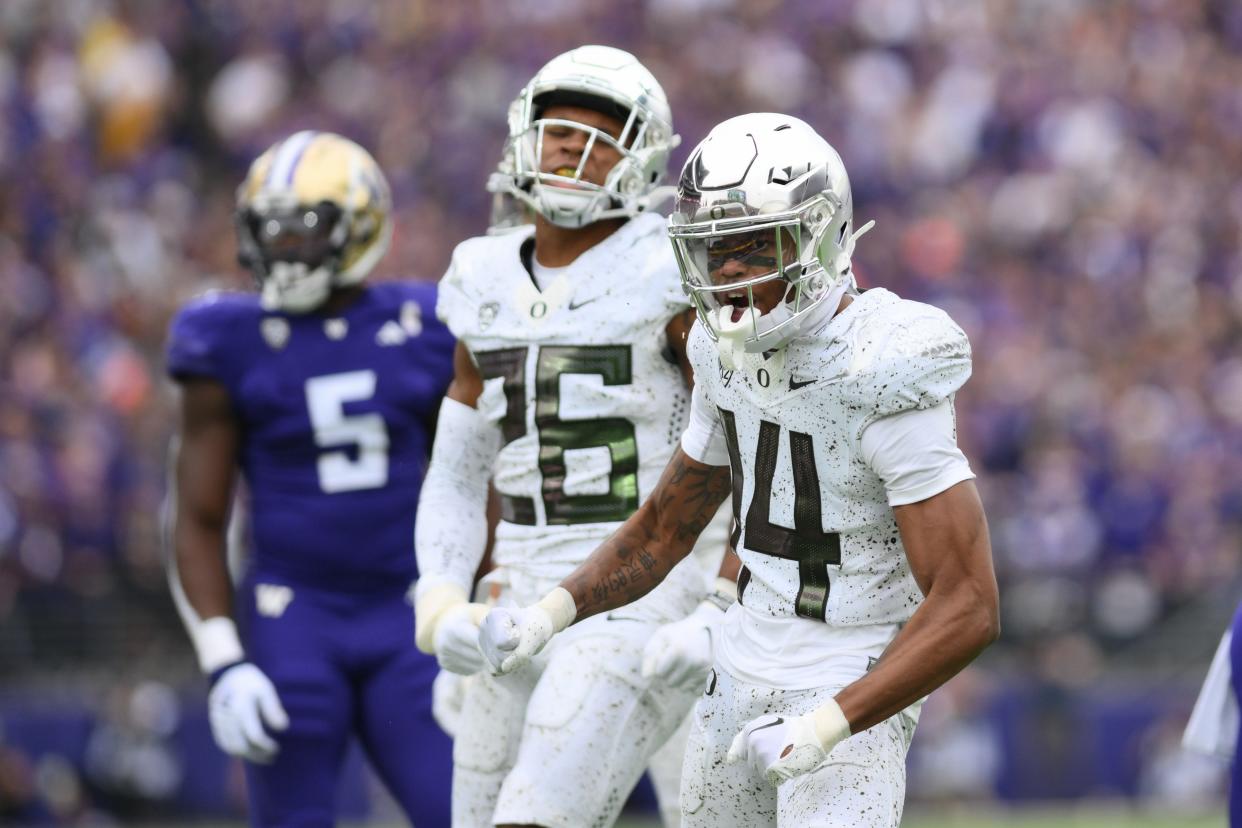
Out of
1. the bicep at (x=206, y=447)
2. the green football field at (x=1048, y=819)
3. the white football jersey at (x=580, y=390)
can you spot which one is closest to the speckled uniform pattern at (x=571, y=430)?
the white football jersey at (x=580, y=390)

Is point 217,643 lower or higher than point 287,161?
lower

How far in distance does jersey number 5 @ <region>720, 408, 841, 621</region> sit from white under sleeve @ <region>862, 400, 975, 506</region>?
6.3 inches

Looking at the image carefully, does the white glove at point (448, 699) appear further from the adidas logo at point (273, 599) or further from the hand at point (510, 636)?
the hand at point (510, 636)

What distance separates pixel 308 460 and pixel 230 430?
23cm

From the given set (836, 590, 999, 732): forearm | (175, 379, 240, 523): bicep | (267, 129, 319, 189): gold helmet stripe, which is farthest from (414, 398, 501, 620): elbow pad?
(836, 590, 999, 732): forearm

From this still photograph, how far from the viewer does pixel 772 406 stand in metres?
3.49

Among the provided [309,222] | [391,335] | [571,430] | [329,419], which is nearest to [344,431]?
[329,419]

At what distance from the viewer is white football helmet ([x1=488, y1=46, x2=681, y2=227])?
423 cm

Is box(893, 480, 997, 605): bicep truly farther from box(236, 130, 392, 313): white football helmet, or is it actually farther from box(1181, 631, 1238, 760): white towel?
box(236, 130, 392, 313): white football helmet

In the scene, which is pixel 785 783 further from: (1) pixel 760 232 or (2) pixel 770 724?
(1) pixel 760 232

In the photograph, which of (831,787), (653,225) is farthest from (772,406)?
(653,225)

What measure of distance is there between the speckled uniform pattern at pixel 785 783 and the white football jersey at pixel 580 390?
0.64 metres

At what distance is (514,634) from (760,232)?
0.83 m

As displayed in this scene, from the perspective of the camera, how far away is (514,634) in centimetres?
362
